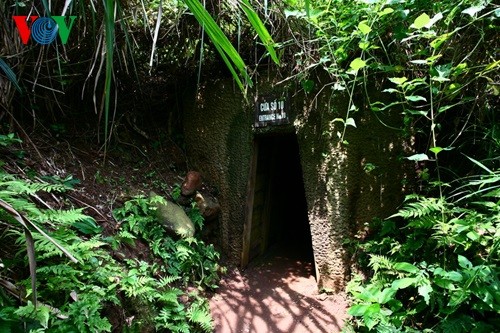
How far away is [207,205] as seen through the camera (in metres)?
3.38

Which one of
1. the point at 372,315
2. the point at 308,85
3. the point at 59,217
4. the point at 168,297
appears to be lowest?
the point at 372,315

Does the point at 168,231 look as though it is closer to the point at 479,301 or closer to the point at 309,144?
the point at 309,144

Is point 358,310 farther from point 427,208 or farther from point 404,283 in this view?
point 427,208

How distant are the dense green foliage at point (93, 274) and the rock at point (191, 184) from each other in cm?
55

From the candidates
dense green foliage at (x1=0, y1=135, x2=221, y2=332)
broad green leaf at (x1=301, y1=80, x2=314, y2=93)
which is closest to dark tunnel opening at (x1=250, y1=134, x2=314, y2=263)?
broad green leaf at (x1=301, y1=80, x2=314, y2=93)

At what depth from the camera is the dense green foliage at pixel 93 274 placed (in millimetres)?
1552

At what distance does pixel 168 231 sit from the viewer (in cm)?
285

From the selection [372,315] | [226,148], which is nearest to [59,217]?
[226,148]

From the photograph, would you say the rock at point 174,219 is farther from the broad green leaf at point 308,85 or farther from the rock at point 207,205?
the broad green leaf at point 308,85

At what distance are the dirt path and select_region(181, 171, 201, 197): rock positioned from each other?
101cm

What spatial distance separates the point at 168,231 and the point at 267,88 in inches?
69.7

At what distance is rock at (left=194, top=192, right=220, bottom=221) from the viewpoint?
3.34 metres

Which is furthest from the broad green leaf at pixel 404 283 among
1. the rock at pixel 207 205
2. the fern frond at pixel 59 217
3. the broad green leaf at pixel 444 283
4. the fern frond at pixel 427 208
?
the fern frond at pixel 59 217

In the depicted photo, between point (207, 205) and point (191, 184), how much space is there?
302 mm
